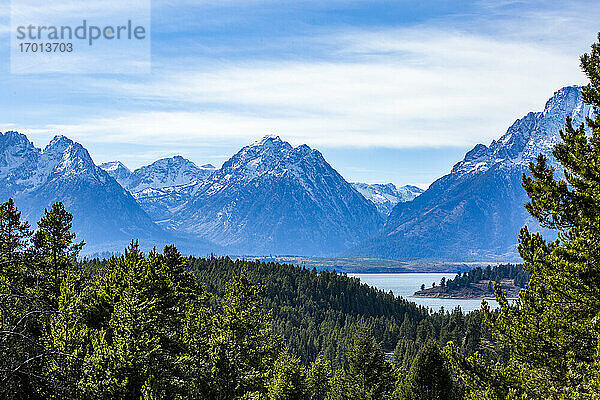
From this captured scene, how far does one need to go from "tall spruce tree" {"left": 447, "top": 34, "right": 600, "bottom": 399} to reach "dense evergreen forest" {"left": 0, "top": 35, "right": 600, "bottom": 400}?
0.16 feet

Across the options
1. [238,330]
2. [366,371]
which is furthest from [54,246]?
[366,371]

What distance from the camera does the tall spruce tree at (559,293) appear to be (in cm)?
2053

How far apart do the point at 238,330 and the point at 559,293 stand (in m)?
22.2

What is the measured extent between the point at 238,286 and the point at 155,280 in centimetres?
967

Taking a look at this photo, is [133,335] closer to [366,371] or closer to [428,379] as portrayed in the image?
[366,371]

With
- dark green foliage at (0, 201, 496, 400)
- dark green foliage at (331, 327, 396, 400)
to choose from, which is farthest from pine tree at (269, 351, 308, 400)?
dark green foliage at (331, 327, 396, 400)

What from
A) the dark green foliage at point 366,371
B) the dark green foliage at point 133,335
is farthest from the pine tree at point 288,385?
the dark green foliage at point 366,371

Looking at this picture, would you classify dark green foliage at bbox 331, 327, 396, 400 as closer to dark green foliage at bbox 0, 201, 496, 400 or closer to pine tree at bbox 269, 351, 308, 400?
dark green foliage at bbox 0, 201, 496, 400

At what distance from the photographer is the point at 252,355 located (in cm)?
3788

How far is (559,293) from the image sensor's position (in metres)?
21.6

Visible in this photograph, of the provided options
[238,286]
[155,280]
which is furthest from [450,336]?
[155,280]

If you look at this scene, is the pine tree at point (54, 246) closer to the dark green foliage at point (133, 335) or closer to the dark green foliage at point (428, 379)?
the dark green foliage at point (133, 335)

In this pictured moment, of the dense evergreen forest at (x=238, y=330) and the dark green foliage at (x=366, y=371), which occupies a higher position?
the dense evergreen forest at (x=238, y=330)

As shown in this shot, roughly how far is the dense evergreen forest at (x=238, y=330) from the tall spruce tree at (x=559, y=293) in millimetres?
Result: 48
